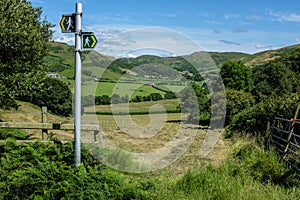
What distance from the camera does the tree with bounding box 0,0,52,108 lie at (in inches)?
328

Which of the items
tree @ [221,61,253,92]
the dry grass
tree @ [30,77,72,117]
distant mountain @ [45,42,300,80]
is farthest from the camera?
tree @ [221,61,253,92]

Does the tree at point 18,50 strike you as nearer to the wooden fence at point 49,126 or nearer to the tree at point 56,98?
the wooden fence at point 49,126

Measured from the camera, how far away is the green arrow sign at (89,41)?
5.04 meters

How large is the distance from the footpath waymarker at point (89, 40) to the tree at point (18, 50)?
4.04 m

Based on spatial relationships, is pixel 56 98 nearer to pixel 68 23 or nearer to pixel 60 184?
pixel 68 23

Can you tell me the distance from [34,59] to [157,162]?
Result: 15.6 feet

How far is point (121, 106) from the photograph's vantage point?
8633 mm

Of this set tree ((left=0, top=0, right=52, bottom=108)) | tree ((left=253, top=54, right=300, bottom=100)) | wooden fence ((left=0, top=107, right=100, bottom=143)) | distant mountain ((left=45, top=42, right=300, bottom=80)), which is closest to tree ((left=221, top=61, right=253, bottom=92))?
tree ((left=253, top=54, right=300, bottom=100))

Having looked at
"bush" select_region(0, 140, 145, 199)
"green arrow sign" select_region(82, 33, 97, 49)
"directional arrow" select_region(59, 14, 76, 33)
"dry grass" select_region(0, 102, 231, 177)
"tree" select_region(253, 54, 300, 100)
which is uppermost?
"directional arrow" select_region(59, 14, 76, 33)

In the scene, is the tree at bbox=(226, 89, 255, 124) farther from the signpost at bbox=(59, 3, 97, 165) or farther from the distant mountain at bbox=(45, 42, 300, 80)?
the signpost at bbox=(59, 3, 97, 165)

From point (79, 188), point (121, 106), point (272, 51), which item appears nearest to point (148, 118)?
point (121, 106)

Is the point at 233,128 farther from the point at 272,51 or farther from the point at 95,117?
the point at 272,51

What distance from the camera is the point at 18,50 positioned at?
8.83m

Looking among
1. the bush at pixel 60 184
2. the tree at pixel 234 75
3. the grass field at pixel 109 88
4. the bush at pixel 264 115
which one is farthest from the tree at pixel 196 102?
the bush at pixel 60 184
